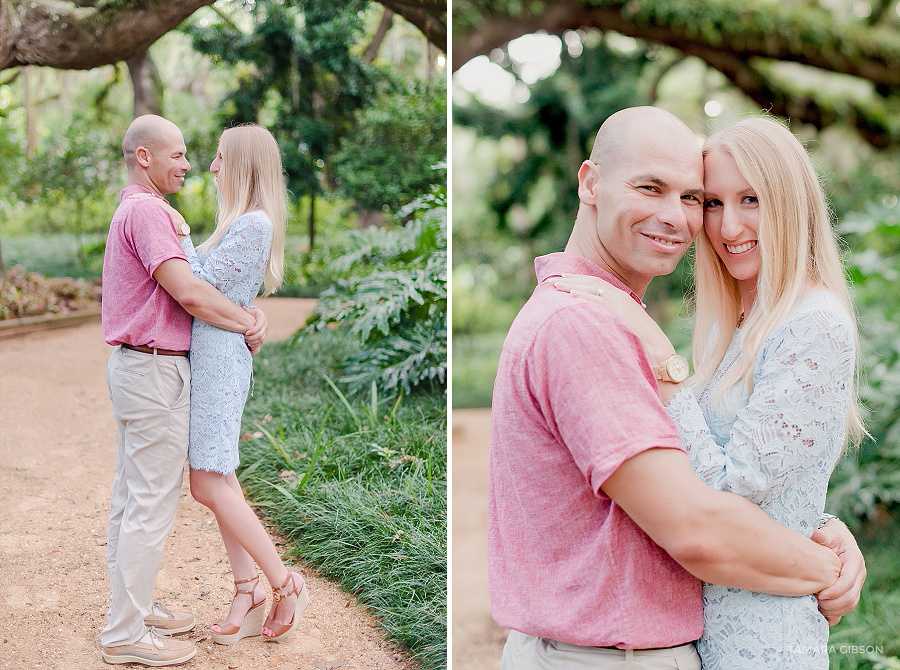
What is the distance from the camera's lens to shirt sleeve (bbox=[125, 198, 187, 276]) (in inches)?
83.5

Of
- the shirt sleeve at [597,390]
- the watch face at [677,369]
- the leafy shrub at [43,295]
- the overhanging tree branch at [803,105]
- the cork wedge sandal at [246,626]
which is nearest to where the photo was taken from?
the shirt sleeve at [597,390]

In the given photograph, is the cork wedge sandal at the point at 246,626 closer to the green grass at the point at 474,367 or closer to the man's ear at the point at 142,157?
the man's ear at the point at 142,157

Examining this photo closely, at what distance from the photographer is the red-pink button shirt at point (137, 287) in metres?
2.15

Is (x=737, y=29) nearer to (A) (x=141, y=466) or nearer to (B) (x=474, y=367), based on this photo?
(B) (x=474, y=367)

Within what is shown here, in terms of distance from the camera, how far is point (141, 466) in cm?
219

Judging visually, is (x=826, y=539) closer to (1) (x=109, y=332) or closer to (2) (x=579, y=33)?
(1) (x=109, y=332)

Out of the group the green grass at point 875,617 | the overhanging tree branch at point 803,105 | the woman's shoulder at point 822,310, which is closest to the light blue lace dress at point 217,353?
the woman's shoulder at point 822,310

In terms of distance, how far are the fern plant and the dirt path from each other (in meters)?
1.18

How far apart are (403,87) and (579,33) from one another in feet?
13.4

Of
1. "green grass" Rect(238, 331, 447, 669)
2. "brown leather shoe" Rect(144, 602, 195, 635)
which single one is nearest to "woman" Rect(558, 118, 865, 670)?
"green grass" Rect(238, 331, 447, 669)

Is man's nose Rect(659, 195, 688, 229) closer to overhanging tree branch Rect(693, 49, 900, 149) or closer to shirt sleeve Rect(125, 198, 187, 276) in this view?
shirt sleeve Rect(125, 198, 187, 276)

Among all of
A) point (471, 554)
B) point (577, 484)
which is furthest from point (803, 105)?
point (577, 484)

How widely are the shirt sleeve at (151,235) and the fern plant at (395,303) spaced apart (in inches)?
59.8

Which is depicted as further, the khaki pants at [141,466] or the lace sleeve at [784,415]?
the khaki pants at [141,466]
